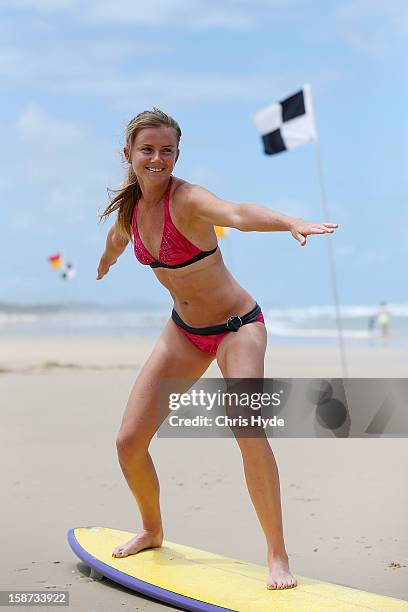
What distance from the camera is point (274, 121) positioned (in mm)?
13391

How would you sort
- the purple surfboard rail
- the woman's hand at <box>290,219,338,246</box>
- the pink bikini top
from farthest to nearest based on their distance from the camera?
the pink bikini top, the purple surfboard rail, the woman's hand at <box>290,219,338,246</box>

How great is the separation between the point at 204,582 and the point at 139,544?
0.64 m

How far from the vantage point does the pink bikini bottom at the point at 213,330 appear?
4340 mm

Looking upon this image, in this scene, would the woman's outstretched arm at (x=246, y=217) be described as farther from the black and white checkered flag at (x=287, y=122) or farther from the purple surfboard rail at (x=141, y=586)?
the black and white checkered flag at (x=287, y=122)

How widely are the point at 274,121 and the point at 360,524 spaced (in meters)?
8.65

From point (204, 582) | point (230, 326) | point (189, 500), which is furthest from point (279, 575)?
point (189, 500)

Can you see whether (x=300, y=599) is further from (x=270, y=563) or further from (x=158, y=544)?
(x=158, y=544)

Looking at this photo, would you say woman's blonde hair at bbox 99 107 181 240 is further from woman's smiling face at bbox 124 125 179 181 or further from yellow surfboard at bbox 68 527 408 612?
yellow surfboard at bbox 68 527 408 612

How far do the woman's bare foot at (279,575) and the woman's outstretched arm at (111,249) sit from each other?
1790 mm

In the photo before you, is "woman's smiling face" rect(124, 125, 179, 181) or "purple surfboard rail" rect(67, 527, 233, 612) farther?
"woman's smiling face" rect(124, 125, 179, 181)

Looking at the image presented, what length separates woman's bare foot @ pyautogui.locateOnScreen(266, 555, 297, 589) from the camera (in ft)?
13.3

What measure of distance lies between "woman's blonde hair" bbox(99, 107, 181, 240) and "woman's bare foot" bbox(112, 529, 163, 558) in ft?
5.05

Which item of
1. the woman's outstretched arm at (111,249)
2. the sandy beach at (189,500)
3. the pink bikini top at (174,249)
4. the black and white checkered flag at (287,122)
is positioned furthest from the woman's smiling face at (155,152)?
the black and white checkered flag at (287,122)

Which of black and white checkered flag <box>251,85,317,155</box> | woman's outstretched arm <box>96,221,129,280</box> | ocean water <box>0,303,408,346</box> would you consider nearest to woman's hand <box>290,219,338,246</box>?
woman's outstretched arm <box>96,221,129,280</box>
